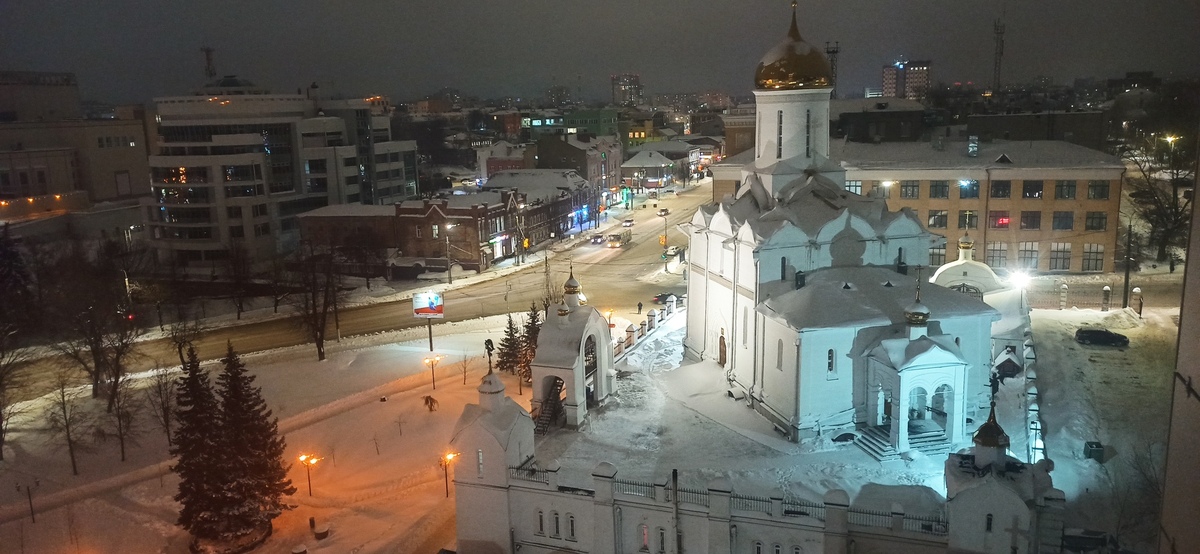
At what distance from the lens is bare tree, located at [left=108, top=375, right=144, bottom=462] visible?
91.5 feet

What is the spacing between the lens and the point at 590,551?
58.8 feet

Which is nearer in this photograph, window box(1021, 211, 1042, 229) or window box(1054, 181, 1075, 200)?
window box(1054, 181, 1075, 200)

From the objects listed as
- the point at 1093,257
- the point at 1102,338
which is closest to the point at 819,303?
the point at 1102,338

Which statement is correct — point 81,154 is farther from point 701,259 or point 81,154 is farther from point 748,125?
point 701,259

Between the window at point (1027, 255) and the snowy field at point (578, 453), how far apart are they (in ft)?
37.6

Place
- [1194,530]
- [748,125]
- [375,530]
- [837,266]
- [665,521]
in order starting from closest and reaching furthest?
1. [1194,530]
2. [665,521]
3. [375,530]
4. [837,266]
5. [748,125]

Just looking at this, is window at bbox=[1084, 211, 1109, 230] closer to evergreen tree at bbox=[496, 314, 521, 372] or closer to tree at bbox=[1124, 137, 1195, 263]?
tree at bbox=[1124, 137, 1195, 263]

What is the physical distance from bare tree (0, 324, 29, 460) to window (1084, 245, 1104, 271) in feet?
165

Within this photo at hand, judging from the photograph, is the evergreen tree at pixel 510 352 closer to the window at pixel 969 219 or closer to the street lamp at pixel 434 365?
the street lamp at pixel 434 365

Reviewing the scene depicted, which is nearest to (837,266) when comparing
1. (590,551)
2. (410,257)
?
(590,551)

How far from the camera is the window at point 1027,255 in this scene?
44.1m

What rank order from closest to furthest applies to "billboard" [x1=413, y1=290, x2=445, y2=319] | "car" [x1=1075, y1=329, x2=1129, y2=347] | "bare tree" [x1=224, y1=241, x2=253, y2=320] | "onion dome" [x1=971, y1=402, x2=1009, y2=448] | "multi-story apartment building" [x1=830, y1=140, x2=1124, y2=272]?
"onion dome" [x1=971, y1=402, x2=1009, y2=448] < "car" [x1=1075, y1=329, x2=1129, y2=347] < "billboard" [x1=413, y1=290, x2=445, y2=319] < "multi-story apartment building" [x1=830, y1=140, x2=1124, y2=272] < "bare tree" [x1=224, y1=241, x2=253, y2=320]

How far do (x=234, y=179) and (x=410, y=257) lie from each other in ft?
52.6

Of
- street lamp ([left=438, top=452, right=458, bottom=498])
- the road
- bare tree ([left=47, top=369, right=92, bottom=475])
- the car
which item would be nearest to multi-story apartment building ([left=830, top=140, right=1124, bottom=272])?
the car
